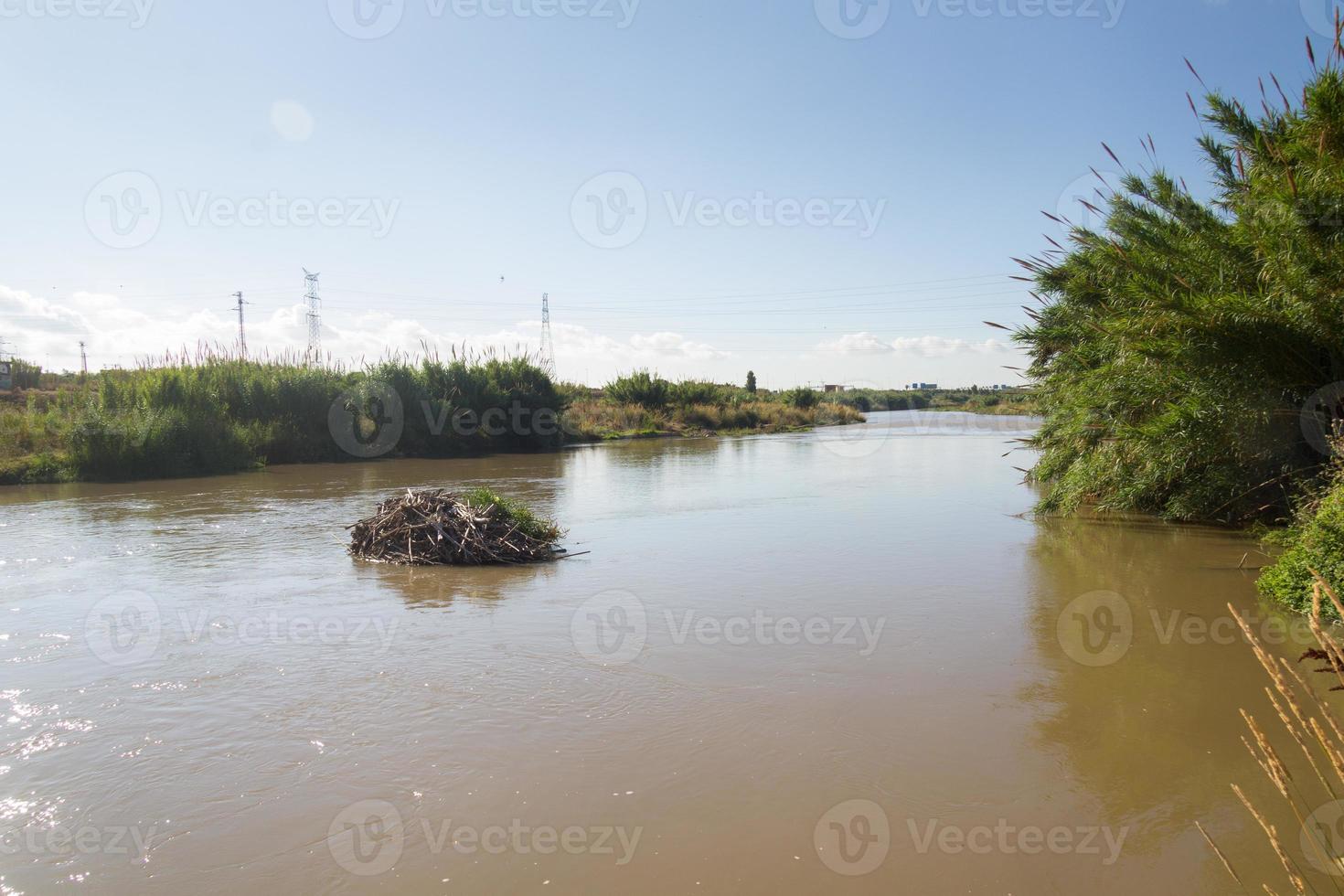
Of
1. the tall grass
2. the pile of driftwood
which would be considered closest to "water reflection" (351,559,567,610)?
the pile of driftwood

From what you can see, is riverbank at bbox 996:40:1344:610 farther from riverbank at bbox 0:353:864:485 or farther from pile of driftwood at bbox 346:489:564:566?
riverbank at bbox 0:353:864:485

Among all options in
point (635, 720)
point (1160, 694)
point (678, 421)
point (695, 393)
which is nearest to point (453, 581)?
point (635, 720)

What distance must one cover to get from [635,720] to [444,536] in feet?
18.7

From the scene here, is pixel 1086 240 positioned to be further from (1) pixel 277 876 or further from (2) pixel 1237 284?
(1) pixel 277 876

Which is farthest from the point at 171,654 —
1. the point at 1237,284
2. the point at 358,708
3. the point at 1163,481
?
the point at 1163,481

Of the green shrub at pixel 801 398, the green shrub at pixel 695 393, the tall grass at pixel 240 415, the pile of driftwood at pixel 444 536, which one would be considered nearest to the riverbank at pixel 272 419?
the tall grass at pixel 240 415

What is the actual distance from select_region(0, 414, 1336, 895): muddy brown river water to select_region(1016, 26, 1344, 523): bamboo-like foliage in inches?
46.7

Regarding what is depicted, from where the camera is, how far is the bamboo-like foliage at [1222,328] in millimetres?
8383

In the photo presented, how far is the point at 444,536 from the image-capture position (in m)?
10.5

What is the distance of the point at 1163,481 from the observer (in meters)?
11.9

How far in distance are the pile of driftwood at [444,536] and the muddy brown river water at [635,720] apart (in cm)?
37

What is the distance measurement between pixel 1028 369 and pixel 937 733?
1323 centimetres

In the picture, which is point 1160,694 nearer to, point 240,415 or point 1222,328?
point 1222,328

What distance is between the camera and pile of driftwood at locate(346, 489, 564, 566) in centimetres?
1049
